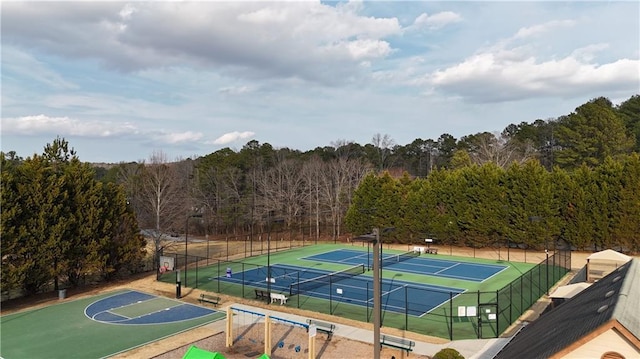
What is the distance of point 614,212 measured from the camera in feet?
149

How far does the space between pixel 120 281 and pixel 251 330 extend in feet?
53.3

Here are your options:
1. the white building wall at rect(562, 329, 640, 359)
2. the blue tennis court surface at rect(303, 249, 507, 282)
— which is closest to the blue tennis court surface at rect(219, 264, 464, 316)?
the blue tennis court surface at rect(303, 249, 507, 282)

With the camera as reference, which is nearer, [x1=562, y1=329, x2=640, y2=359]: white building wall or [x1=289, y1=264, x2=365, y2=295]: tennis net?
[x1=562, y1=329, x2=640, y2=359]: white building wall

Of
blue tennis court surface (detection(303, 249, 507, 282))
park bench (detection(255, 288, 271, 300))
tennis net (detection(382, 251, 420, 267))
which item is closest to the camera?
park bench (detection(255, 288, 271, 300))

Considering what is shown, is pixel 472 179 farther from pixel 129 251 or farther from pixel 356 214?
pixel 129 251

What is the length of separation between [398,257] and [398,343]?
26218 millimetres

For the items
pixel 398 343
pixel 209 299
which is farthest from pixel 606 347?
pixel 209 299

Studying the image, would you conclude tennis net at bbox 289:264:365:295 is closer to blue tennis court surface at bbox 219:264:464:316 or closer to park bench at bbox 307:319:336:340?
blue tennis court surface at bbox 219:264:464:316

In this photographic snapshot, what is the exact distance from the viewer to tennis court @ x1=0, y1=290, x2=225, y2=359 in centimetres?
2014

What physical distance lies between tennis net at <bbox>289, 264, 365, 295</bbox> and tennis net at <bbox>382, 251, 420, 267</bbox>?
412 centimetres

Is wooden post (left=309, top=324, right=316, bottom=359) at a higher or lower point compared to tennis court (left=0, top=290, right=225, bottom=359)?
higher

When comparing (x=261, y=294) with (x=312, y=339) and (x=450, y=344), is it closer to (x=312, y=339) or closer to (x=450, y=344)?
(x=312, y=339)

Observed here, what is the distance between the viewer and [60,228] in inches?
1113

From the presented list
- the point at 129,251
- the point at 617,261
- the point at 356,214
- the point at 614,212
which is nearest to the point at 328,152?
the point at 356,214
